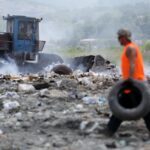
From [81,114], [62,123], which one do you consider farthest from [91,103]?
[62,123]

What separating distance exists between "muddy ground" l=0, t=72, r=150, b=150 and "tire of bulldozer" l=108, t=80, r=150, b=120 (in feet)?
1.04

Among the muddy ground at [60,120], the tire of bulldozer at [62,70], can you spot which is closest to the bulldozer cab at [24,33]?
the tire of bulldozer at [62,70]

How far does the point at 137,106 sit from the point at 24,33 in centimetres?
1335

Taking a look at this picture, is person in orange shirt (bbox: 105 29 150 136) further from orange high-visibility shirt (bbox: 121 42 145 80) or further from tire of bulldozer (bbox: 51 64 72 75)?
tire of bulldozer (bbox: 51 64 72 75)

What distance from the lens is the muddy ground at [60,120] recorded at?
6956mm

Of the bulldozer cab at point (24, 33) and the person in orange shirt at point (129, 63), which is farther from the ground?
the bulldozer cab at point (24, 33)

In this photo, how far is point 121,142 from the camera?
6.91 m

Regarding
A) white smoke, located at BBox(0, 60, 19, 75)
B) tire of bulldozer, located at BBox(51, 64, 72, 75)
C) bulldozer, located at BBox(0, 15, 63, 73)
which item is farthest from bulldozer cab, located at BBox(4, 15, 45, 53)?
tire of bulldozer, located at BBox(51, 64, 72, 75)

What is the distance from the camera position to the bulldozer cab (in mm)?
19812

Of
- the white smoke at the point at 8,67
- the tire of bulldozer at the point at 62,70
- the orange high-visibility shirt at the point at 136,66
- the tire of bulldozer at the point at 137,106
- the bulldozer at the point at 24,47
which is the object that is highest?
the bulldozer at the point at 24,47

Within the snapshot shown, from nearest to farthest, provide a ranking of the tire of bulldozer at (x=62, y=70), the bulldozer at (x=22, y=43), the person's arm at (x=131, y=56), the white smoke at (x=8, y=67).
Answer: the person's arm at (x=131, y=56)
the tire of bulldozer at (x=62, y=70)
the white smoke at (x=8, y=67)
the bulldozer at (x=22, y=43)

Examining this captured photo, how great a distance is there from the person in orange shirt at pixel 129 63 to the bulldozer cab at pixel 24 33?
12909mm

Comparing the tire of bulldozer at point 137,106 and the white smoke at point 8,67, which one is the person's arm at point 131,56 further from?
the white smoke at point 8,67

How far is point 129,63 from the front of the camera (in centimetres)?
696
